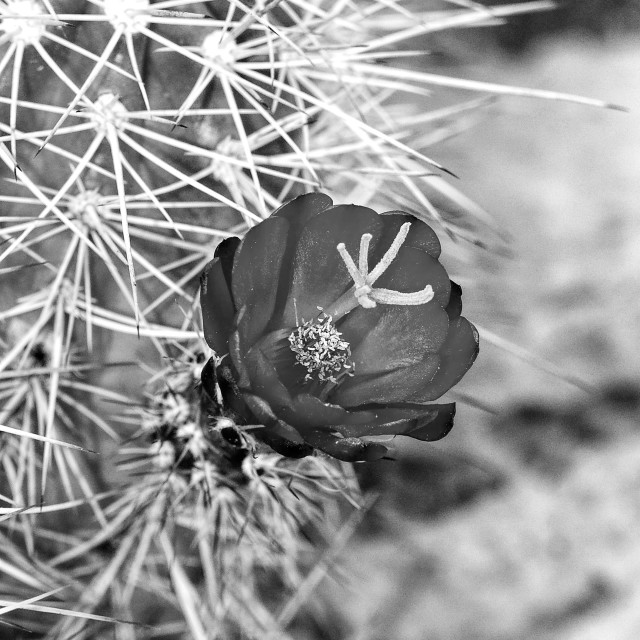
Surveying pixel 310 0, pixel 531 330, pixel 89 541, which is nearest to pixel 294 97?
pixel 310 0

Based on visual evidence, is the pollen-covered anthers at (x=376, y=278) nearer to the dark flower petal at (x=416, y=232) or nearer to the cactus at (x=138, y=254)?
the dark flower petal at (x=416, y=232)

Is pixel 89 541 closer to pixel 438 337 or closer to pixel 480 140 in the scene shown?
pixel 438 337

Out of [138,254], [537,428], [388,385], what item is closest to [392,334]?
[388,385]

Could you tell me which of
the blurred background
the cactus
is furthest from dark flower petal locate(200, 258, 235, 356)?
the blurred background

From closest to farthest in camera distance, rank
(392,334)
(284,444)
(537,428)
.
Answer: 1. (284,444)
2. (392,334)
3. (537,428)

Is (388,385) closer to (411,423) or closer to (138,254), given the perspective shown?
(411,423)
